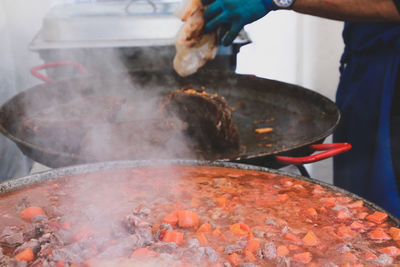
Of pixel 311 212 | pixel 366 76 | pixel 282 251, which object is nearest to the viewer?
pixel 282 251

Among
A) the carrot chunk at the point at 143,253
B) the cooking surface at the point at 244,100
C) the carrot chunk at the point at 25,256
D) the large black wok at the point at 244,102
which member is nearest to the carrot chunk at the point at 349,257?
the carrot chunk at the point at 143,253

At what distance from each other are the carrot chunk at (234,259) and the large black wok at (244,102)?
89 cm

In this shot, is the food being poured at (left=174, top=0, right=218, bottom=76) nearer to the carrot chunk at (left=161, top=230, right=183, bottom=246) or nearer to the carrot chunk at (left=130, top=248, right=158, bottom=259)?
the carrot chunk at (left=161, top=230, right=183, bottom=246)

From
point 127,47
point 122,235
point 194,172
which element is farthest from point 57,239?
point 127,47

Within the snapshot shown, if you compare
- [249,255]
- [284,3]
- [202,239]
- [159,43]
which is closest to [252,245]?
[249,255]

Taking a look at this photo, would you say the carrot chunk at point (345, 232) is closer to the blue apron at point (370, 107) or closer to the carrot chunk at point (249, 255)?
the carrot chunk at point (249, 255)

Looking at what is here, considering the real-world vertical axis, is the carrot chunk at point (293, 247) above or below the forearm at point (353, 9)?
below

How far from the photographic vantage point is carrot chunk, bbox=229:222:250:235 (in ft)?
4.52

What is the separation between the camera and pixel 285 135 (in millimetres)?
2572

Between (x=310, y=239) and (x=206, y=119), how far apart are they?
1.16 meters

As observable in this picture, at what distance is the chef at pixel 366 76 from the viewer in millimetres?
2314

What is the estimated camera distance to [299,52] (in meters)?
4.96

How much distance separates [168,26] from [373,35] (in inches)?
53.6

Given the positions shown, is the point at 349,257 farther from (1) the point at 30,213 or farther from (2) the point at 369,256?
(1) the point at 30,213
